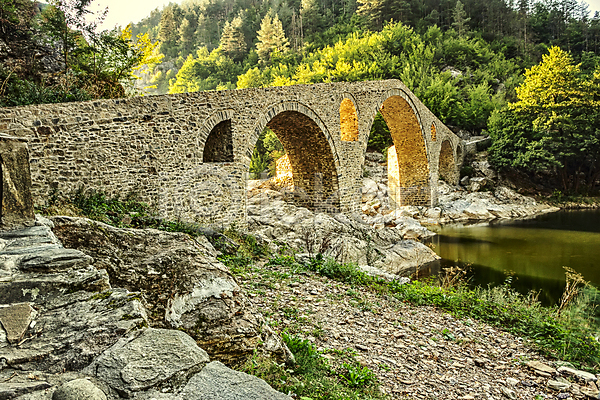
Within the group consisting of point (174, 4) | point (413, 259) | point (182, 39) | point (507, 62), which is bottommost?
point (413, 259)

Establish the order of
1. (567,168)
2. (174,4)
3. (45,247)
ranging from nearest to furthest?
(45,247) < (567,168) < (174,4)

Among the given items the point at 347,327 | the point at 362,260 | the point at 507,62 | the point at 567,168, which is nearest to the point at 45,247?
the point at 347,327

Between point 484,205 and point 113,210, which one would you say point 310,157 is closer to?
point 113,210

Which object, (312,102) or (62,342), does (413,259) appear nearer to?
(312,102)

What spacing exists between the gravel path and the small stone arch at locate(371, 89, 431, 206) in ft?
53.2

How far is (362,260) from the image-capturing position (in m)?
9.89

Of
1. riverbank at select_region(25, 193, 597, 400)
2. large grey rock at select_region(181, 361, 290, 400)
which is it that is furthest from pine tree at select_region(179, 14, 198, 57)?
large grey rock at select_region(181, 361, 290, 400)

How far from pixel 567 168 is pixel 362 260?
23782 mm

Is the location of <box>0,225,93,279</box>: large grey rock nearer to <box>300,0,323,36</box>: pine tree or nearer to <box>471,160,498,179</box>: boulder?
<box>471,160,498,179</box>: boulder

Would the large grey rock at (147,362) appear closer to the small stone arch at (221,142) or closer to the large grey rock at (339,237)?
the large grey rock at (339,237)

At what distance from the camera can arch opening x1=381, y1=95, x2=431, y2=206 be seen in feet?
68.7

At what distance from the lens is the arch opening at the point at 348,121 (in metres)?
14.8

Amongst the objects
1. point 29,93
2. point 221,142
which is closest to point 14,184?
point 29,93

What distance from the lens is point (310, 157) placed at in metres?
14.1
